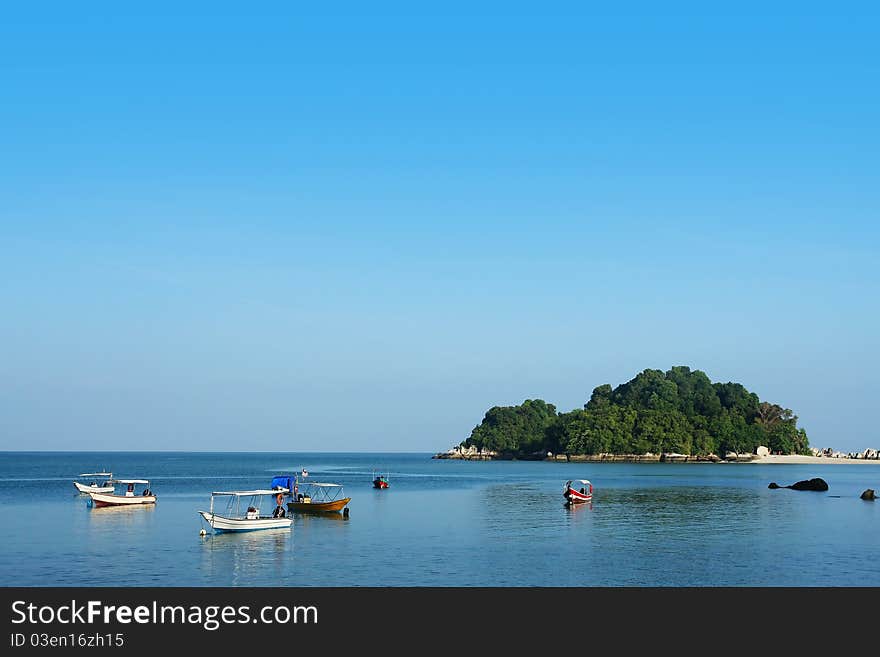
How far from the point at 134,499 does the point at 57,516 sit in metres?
15.5

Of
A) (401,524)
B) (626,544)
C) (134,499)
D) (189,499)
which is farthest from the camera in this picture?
(189,499)

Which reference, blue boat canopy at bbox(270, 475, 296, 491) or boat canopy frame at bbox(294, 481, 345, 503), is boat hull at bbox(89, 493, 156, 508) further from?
boat canopy frame at bbox(294, 481, 345, 503)

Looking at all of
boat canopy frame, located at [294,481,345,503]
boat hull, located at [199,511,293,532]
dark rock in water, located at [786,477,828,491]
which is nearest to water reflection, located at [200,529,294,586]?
boat hull, located at [199,511,293,532]

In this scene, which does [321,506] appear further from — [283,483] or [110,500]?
[283,483]

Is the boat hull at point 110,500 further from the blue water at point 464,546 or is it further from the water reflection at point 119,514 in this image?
the blue water at point 464,546

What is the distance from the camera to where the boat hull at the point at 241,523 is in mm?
77188

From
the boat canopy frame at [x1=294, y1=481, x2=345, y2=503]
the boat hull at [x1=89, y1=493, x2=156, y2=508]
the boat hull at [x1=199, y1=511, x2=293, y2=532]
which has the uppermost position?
the boat hull at [x1=199, y1=511, x2=293, y2=532]

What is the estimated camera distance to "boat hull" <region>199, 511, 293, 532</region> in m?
77.2

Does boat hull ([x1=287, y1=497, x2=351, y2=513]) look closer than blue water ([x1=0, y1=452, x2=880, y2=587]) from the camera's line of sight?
No

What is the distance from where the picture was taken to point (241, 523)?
258 feet
